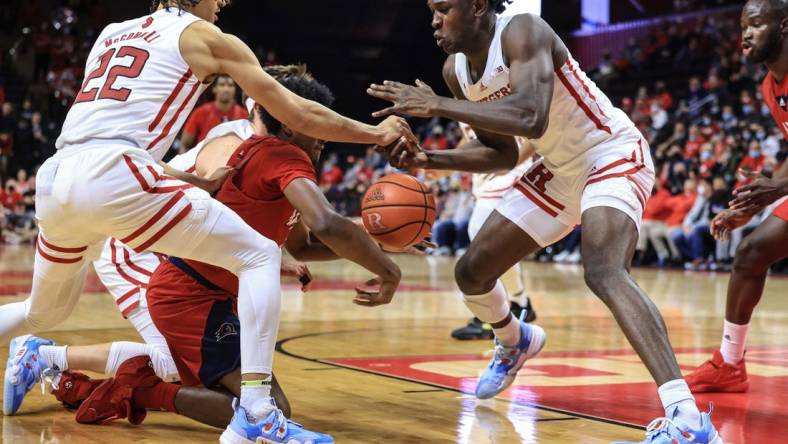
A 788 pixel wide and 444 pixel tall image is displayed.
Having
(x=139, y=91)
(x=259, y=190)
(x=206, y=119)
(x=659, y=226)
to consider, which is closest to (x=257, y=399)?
(x=259, y=190)

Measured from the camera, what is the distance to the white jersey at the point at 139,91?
12.6 feet

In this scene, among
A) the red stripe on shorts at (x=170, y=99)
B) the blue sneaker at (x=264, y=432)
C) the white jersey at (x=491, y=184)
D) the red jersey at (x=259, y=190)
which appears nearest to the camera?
the blue sneaker at (x=264, y=432)

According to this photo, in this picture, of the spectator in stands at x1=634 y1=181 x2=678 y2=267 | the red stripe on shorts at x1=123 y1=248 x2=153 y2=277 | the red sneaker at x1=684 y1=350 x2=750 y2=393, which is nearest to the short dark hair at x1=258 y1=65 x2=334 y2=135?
the red stripe on shorts at x1=123 y1=248 x2=153 y2=277

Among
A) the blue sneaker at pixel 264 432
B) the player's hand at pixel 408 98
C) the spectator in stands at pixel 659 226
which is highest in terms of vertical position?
the player's hand at pixel 408 98

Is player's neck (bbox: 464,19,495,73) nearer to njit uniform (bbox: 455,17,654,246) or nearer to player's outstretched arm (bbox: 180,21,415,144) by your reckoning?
njit uniform (bbox: 455,17,654,246)

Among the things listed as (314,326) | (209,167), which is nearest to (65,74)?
(314,326)

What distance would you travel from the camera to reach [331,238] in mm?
3977

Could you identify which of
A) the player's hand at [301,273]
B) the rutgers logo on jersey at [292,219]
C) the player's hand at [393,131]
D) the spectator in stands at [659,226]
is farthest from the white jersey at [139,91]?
the spectator in stands at [659,226]

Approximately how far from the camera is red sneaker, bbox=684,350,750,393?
5.41 m

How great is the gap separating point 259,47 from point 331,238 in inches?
920

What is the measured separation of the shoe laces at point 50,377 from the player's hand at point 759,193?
122 inches

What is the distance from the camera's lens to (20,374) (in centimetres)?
446

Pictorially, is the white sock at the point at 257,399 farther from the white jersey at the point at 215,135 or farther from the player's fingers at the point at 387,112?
the white jersey at the point at 215,135

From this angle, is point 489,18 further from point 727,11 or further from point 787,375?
point 727,11
